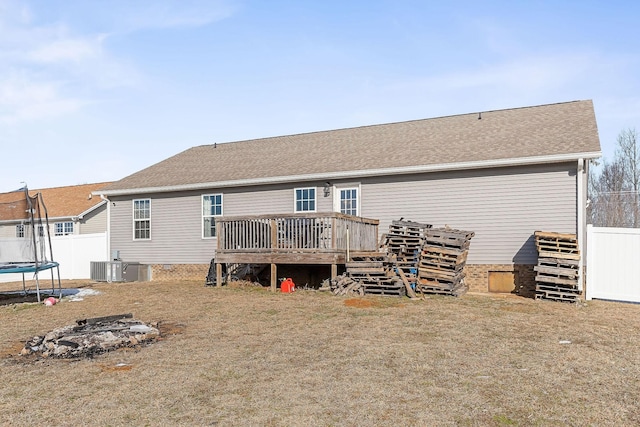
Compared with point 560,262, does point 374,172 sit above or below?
above

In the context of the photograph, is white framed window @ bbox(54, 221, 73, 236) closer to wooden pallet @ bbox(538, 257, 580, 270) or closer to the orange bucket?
the orange bucket

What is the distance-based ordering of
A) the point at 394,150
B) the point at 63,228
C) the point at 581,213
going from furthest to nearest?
the point at 63,228 → the point at 394,150 → the point at 581,213

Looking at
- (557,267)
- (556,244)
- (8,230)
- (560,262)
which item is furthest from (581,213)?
(8,230)

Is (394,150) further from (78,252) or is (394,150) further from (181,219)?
(78,252)

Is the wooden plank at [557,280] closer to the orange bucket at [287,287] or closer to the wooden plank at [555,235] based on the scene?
the wooden plank at [555,235]

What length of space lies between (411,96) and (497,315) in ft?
32.0

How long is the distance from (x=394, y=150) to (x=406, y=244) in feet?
13.5

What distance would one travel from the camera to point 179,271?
1920cm

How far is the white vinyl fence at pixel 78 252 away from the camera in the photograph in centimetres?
2228

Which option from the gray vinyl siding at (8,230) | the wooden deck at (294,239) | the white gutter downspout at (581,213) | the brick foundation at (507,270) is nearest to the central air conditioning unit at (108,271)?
the wooden deck at (294,239)

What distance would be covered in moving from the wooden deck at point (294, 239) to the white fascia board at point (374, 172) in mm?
1671

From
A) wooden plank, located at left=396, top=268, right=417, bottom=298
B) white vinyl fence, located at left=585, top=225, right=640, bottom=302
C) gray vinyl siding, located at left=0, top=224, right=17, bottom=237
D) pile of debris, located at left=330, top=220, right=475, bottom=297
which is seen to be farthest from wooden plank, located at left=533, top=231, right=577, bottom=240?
gray vinyl siding, located at left=0, top=224, right=17, bottom=237

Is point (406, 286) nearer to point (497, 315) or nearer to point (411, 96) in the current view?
point (497, 315)

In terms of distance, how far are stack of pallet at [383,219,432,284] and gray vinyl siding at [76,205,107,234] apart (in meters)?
18.8
